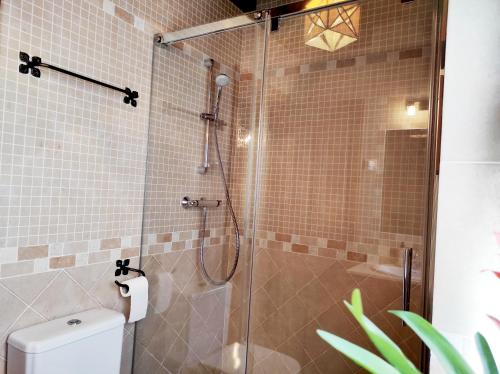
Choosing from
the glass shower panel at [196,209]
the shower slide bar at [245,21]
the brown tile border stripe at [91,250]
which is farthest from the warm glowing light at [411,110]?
the brown tile border stripe at [91,250]

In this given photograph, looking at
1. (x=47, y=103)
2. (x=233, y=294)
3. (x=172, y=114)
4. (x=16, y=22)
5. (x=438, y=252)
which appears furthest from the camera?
(x=172, y=114)

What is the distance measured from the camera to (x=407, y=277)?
1.53 metres

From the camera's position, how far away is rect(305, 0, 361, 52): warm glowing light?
1661mm

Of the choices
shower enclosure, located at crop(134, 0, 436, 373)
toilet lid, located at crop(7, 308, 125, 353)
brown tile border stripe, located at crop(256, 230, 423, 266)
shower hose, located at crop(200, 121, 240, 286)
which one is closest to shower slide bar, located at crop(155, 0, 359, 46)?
shower enclosure, located at crop(134, 0, 436, 373)

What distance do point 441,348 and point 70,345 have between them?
146 cm

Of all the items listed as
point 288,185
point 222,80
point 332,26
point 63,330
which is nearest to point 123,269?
point 63,330

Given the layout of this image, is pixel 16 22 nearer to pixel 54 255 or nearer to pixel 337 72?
pixel 54 255

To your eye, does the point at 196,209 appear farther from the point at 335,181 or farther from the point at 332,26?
the point at 332,26

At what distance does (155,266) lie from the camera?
2.07 m

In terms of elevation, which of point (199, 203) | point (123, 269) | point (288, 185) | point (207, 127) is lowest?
point (123, 269)

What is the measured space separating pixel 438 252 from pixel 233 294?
1.15 m

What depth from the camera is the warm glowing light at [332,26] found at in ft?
5.45

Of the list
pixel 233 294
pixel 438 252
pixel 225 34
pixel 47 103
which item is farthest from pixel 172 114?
pixel 438 252

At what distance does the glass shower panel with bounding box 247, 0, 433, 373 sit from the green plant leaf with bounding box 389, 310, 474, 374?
3.49 ft
